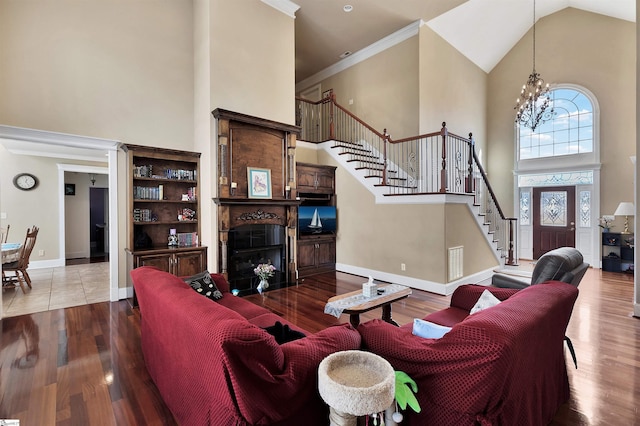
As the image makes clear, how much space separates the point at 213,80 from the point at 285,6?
222 cm

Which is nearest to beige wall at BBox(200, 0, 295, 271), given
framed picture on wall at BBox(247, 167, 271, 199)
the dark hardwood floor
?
framed picture on wall at BBox(247, 167, 271, 199)

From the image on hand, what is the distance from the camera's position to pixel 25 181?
681 centimetres

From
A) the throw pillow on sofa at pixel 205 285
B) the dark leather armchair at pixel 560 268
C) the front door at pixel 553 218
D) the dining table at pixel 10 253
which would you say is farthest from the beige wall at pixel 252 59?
the front door at pixel 553 218

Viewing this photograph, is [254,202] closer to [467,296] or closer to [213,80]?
[213,80]

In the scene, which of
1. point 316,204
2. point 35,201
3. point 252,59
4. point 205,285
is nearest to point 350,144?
point 316,204

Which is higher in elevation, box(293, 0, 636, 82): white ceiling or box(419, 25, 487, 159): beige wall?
box(293, 0, 636, 82): white ceiling

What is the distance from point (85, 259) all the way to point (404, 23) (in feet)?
32.7

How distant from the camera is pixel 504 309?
1.48 m

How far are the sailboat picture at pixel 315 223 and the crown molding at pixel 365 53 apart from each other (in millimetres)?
4277

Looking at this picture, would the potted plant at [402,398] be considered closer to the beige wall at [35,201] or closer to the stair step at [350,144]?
the stair step at [350,144]

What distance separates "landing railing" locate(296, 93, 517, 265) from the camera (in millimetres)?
6117

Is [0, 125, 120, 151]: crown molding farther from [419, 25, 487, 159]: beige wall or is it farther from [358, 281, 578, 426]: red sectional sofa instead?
[419, 25, 487, 159]: beige wall

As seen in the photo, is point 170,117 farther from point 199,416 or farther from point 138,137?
point 199,416

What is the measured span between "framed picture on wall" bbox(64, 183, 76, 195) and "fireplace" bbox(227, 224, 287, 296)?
20.4ft
